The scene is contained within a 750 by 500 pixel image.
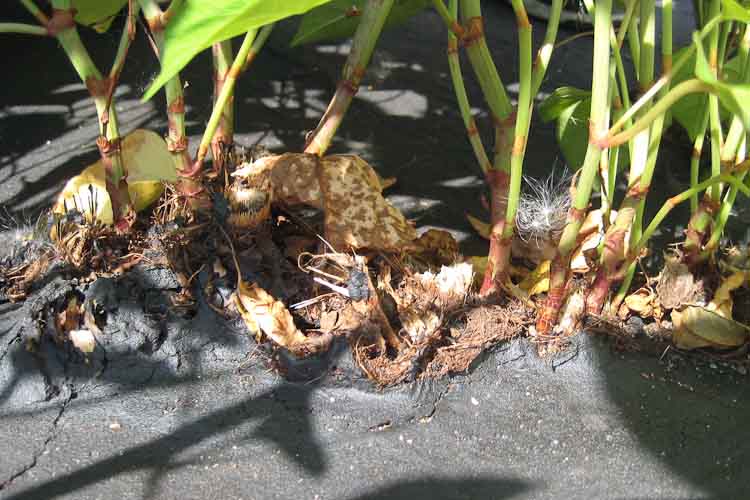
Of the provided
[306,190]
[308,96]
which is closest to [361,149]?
[308,96]

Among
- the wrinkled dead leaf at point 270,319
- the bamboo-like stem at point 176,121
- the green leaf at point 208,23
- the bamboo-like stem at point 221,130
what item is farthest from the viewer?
the bamboo-like stem at point 221,130

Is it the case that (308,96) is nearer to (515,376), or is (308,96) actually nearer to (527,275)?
(527,275)

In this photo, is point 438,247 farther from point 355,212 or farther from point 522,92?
point 522,92

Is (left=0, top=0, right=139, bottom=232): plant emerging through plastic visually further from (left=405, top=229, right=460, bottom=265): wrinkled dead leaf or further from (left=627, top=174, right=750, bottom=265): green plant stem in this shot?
(left=627, top=174, right=750, bottom=265): green plant stem

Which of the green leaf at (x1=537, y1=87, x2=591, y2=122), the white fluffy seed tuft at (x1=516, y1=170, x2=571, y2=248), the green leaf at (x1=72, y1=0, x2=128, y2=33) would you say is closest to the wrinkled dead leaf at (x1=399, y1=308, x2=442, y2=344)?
the white fluffy seed tuft at (x1=516, y1=170, x2=571, y2=248)

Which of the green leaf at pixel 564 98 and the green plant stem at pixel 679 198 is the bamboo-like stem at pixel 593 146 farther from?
the green leaf at pixel 564 98

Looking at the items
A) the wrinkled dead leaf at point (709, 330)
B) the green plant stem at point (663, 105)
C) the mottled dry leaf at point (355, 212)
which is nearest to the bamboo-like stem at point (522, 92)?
the green plant stem at point (663, 105)
